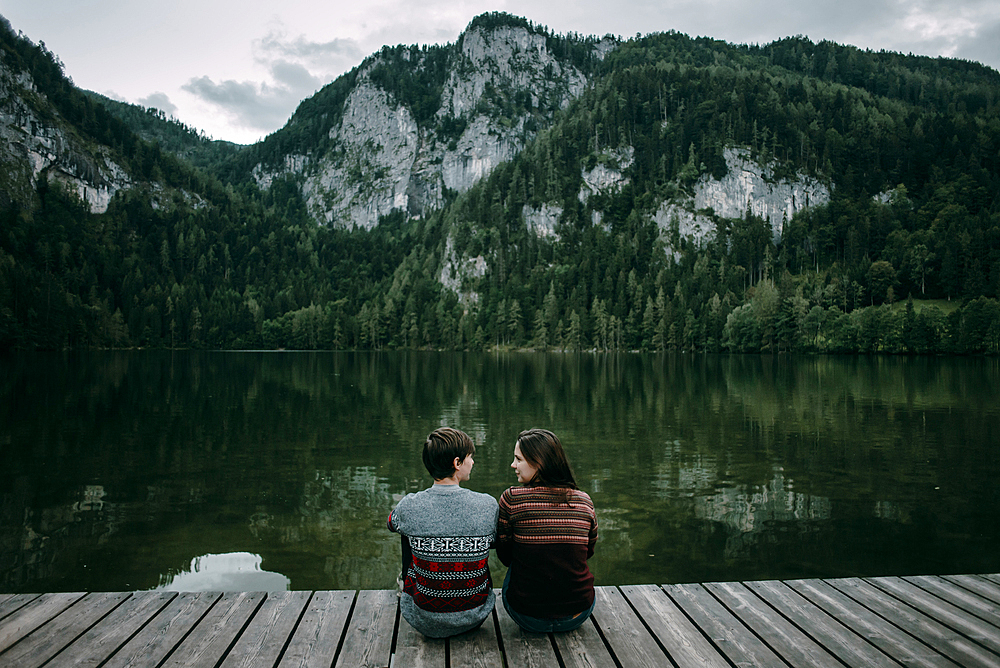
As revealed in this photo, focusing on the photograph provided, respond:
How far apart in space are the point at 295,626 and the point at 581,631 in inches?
99.0

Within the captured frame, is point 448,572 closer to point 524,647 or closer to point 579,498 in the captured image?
point 524,647

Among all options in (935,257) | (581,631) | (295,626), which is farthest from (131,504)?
(935,257)

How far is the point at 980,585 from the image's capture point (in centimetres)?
643

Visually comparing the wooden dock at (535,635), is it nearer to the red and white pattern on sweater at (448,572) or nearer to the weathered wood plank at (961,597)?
the weathered wood plank at (961,597)

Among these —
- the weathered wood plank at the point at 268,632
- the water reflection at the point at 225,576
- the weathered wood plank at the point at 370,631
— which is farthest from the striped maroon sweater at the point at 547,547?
the water reflection at the point at 225,576

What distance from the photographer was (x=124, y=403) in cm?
3194

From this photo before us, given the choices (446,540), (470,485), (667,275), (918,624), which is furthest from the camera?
(667,275)

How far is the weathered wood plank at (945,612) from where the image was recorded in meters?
5.23

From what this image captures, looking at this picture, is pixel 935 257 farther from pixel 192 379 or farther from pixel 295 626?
pixel 295 626

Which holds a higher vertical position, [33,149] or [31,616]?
[33,149]

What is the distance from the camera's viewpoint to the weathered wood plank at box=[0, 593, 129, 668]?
4.80 m

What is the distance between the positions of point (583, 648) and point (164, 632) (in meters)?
3.59

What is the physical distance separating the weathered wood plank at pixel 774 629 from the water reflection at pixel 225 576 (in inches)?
278

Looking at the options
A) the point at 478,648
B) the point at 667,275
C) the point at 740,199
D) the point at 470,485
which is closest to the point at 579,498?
the point at 478,648
